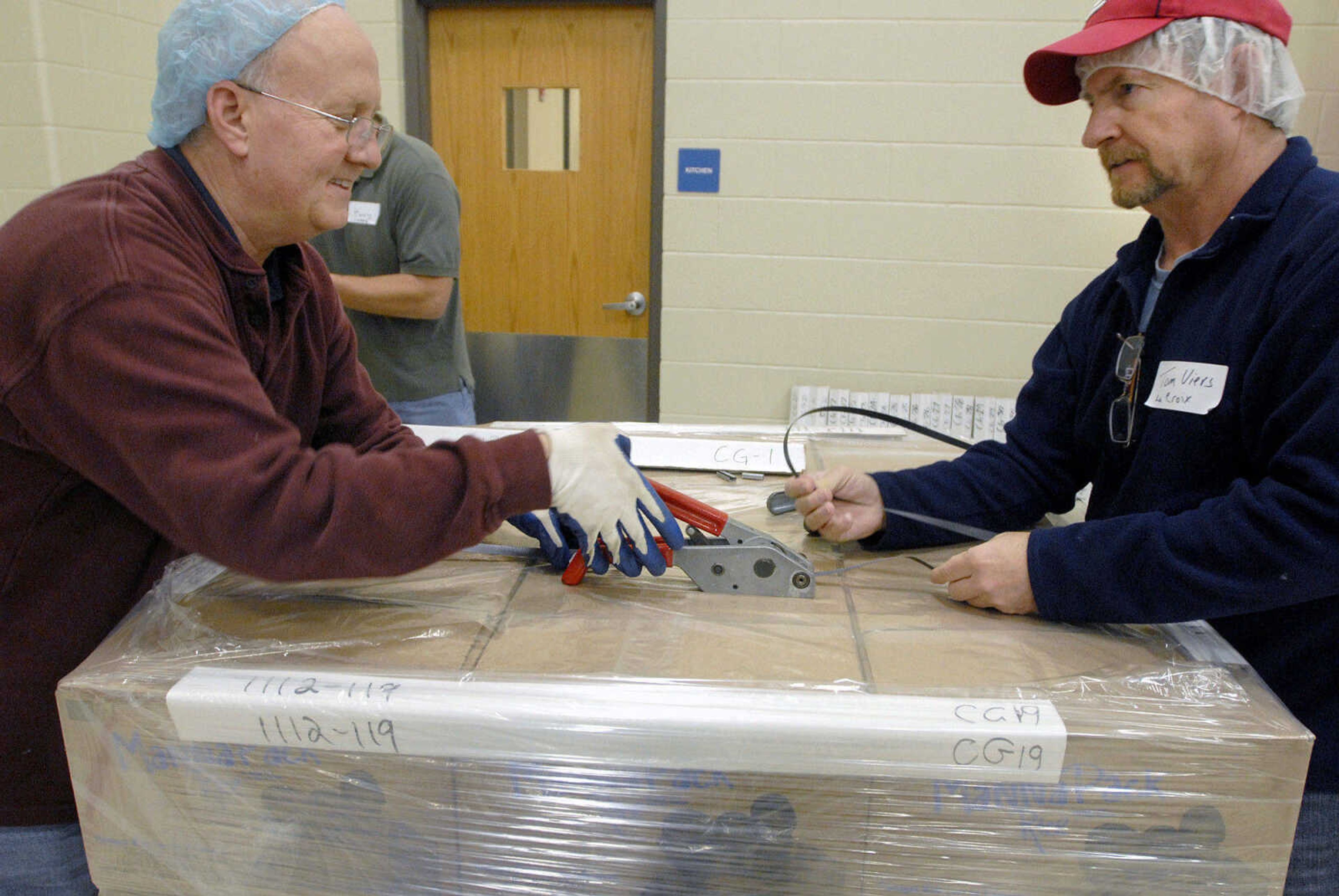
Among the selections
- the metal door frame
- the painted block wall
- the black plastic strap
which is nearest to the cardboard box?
the black plastic strap

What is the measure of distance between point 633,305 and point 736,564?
2472 millimetres

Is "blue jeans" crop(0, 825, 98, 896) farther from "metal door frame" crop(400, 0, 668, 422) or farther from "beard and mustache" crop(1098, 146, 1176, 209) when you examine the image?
"metal door frame" crop(400, 0, 668, 422)

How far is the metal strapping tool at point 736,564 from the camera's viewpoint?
1.05 metres

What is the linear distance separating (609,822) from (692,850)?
0.08 metres

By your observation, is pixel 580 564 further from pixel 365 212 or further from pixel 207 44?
pixel 365 212

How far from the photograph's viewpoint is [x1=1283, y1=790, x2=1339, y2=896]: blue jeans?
978 mm

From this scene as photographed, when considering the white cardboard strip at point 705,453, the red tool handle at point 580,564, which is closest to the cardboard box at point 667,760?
the red tool handle at point 580,564

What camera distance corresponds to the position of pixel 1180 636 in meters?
0.96

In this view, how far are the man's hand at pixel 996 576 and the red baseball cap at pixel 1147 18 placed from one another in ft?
1.92

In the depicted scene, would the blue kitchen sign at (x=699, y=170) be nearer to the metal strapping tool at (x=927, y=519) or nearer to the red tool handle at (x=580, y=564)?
the metal strapping tool at (x=927, y=519)

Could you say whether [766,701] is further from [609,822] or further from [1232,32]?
[1232,32]

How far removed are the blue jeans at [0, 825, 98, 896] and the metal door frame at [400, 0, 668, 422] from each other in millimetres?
2575

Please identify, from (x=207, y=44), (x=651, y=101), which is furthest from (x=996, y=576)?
(x=651, y=101)

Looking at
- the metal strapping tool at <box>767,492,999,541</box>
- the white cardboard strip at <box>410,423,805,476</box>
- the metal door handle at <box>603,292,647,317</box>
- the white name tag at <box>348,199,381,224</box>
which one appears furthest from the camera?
the metal door handle at <box>603,292,647,317</box>
